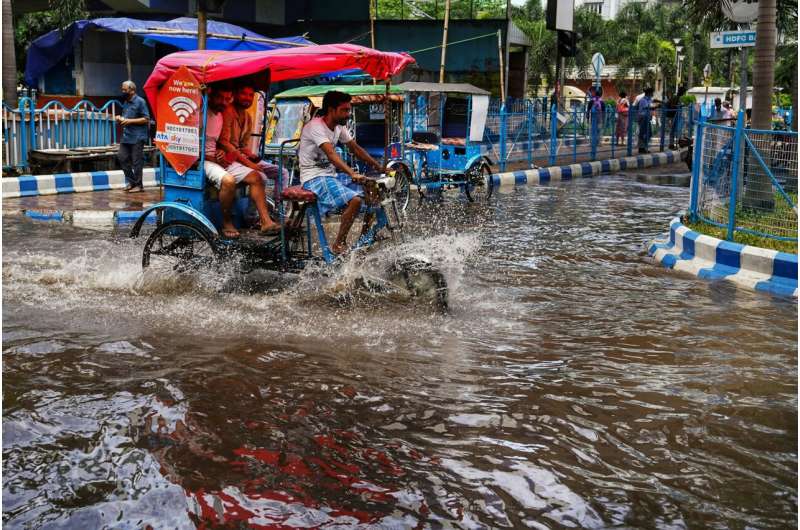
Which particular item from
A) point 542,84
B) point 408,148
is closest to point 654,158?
point 408,148

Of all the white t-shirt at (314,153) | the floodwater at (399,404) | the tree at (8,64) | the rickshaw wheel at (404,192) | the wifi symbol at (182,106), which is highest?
the tree at (8,64)

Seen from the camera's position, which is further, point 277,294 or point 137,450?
point 277,294

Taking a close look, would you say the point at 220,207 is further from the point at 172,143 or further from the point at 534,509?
the point at 534,509

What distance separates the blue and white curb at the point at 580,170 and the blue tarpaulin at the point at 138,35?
5.18 meters

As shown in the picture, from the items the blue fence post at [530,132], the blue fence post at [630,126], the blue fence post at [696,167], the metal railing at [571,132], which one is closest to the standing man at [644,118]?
the metal railing at [571,132]

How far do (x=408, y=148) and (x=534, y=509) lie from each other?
11.1 m

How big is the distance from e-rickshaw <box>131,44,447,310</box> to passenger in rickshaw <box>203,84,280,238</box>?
10cm

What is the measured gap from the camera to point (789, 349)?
626cm

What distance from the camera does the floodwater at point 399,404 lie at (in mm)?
3867

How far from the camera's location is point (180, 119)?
25.0ft

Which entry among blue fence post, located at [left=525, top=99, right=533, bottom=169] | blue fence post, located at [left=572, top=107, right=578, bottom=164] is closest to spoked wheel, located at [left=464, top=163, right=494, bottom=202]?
blue fence post, located at [left=525, top=99, right=533, bottom=169]

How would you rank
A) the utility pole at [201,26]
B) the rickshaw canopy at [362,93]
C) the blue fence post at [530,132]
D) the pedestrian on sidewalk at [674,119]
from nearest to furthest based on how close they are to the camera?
the utility pole at [201,26] → the rickshaw canopy at [362,93] → the blue fence post at [530,132] → the pedestrian on sidewalk at [674,119]

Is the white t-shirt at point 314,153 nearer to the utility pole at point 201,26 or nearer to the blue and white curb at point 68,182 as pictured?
the utility pole at point 201,26

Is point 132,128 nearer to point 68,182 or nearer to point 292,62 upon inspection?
point 68,182
